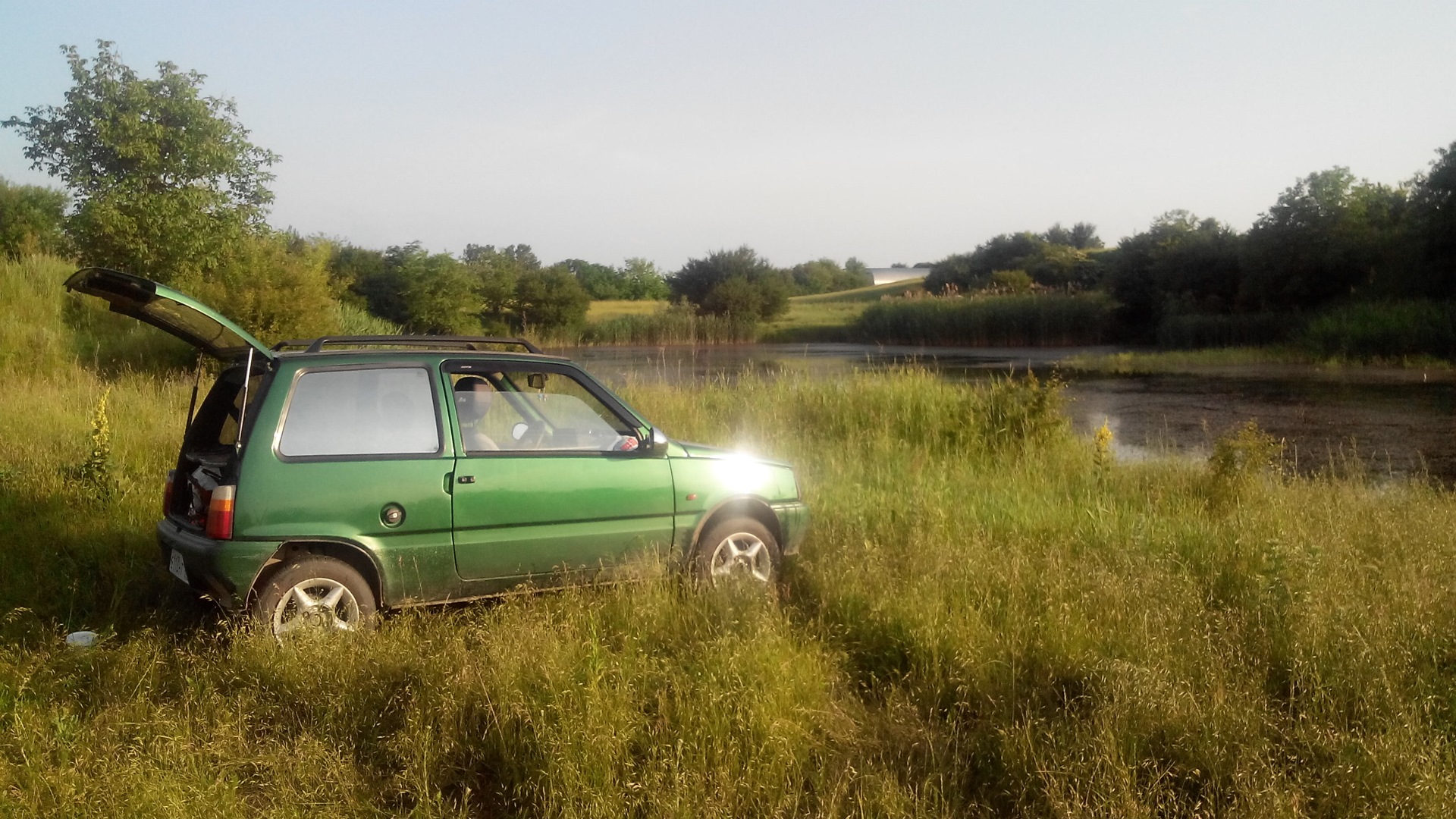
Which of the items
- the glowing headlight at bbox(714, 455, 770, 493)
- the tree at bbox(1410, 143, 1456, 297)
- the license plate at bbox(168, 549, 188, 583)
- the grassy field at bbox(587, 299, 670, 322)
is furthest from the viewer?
the grassy field at bbox(587, 299, 670, 322)

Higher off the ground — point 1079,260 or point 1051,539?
point 1079,260

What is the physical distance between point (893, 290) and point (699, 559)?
8513 cm

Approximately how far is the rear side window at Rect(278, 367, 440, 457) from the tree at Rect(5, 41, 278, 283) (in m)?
15.7

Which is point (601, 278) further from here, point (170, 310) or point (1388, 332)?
point (170, 310)

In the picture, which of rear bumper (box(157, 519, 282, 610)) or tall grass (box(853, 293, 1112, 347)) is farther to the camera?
tall grass (box(853, 293, 1112, 347))

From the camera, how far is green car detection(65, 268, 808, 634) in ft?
16.3

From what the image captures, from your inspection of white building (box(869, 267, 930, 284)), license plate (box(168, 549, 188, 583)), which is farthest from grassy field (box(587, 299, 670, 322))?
white building (box(869, 267, 930, 284))

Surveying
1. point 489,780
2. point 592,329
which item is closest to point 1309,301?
point 592,329

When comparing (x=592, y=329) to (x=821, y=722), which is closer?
(x=821, y=722)

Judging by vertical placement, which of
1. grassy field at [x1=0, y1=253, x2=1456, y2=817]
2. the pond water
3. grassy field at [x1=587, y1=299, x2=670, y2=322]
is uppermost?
grassy field at [x1=587, y1=299, x2=670, y2=322]

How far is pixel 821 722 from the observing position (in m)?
4.25

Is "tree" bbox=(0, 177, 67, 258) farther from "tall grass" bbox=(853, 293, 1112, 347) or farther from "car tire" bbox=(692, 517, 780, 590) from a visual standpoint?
"tall grass" bbox=(853, 293, 1112, 347)

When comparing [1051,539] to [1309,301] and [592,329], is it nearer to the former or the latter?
[1309,301]

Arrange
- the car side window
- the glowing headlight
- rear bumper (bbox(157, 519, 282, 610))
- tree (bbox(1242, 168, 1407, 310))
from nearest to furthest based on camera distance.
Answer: rear bumper (bbox(157, 519, 282, 610)), the car side window, the glowing headlight, tree (bbox(1242, 168, 1407, 310))
